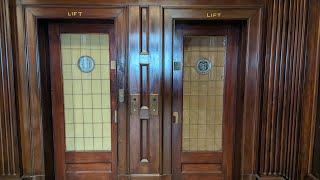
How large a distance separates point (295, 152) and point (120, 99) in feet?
6.05

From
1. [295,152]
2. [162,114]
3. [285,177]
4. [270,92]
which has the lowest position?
[285,177]

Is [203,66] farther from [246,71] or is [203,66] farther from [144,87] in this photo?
[144,87]

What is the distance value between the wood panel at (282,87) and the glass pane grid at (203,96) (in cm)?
50

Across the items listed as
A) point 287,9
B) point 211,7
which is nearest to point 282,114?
point 287,9

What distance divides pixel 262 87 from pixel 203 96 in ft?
2.11

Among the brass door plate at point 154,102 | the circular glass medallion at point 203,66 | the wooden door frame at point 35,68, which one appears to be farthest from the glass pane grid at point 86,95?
the circular glass medallion at point 203,66

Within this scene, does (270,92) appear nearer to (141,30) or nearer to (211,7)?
(211,7)

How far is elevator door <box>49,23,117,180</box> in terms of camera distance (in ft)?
10.4

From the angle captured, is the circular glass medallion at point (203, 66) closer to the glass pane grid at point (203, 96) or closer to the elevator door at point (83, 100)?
the glass pane grid at point (203, 96)

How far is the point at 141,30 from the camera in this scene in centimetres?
295

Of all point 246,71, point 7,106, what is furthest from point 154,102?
point 7,106

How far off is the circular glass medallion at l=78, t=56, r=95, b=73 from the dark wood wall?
45cm

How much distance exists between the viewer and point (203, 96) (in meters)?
3.31

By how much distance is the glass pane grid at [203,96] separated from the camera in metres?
3.24
